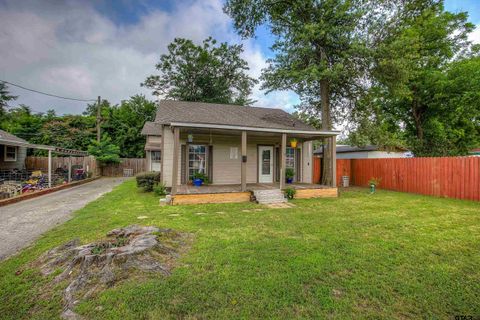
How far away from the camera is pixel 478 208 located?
7.83m

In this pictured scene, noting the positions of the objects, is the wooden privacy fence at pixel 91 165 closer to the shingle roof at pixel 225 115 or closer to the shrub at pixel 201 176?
the shingle roof at pixel 225 115

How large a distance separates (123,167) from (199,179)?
580 inches

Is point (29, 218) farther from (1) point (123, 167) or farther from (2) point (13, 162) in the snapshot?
(1) point (123, 167)

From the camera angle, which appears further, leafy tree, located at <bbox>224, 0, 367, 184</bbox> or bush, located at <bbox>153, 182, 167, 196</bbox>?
leafy tree, located at <bbox>224, 0, 367, 184</bbox>

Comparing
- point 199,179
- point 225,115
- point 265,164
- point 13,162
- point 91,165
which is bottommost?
point 199,179

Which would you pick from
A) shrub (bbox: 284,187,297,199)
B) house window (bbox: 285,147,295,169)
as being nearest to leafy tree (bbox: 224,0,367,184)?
house window (bbox: 285,147,295,169)

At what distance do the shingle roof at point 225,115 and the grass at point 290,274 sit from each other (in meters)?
5.31

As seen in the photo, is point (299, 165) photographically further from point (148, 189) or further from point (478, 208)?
point (148, 189)

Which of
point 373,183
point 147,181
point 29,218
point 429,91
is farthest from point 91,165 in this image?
point 429,91

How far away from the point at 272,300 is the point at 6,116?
111 ft

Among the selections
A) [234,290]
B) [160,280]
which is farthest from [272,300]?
[160,280]

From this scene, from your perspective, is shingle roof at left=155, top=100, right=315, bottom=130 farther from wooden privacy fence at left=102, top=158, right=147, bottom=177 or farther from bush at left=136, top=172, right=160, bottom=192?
wooden privacy fence at left=102, top=158, right=147, bottom=177

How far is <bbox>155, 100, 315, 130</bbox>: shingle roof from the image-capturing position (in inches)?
411

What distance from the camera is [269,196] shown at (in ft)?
30.4
